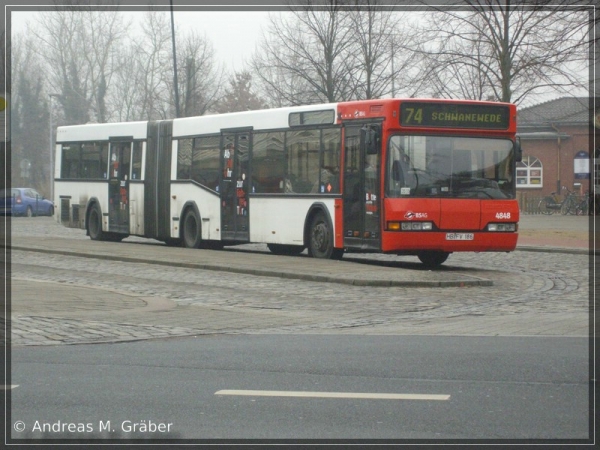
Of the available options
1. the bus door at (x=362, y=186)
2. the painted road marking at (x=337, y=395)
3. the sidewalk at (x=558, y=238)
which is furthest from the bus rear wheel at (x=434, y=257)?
the painted road marking at (x=337, y=395)

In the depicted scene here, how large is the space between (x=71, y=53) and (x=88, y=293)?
199ft

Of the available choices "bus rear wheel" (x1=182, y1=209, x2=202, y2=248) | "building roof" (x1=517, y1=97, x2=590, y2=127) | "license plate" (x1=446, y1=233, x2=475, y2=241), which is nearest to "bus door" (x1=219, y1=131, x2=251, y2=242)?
"bus rear wheel" (x1=182, y1=209, x2=202, y2=248)

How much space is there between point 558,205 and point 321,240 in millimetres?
38622

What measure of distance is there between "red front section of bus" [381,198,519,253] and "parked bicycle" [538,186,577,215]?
37.9 m

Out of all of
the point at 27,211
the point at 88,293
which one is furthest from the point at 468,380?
the point at 27,211

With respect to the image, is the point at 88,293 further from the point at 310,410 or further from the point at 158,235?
the point at 158,235

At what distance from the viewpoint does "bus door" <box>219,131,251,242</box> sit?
989 inches

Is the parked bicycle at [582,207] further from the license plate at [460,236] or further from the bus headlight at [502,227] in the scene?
the license plate at [460,236]

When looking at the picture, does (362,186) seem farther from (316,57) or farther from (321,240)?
(316,57)

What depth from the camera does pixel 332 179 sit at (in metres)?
22.0

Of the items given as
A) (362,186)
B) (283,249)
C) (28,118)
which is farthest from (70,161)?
(28,118)

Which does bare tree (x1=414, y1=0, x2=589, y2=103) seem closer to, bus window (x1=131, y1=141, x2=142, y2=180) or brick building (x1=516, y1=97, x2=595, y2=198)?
bus window (x1=131, y1=141, x2=142, y2=180)

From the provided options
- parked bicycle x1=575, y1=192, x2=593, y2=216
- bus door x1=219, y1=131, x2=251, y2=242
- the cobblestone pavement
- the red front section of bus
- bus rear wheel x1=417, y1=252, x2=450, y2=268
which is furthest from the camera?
parked bicycle x1=575, y1=192, x2=593, y2=216

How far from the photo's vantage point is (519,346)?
9.88 meters
